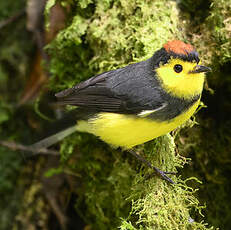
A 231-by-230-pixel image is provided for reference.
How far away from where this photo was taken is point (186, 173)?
234cm

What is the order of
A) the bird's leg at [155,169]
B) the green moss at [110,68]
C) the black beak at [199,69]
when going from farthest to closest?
the green moss at [110,68] < the bird's leg at [155,169] < the black beak at [199,69]

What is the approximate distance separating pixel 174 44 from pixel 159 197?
0.93m

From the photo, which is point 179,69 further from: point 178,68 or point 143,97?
point 143,97

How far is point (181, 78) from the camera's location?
2.22m

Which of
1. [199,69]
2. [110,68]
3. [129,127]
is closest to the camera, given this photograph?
[199,69]

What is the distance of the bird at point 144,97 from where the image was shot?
7.25 ft

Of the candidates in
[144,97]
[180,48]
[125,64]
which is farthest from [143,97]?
[125,64]

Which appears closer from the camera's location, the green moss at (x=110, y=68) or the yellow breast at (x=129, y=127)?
the yellow breast at (x=129, y=127)

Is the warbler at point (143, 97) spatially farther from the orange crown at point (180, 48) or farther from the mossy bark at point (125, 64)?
the mossy bark at point (125, 64)

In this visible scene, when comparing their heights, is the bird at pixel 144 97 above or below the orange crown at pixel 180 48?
below

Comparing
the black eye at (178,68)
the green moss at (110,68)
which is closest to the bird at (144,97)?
the black eye at (178,68)

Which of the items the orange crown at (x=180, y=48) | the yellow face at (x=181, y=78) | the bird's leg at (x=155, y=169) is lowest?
the bird's leg at (x=155, y=169)

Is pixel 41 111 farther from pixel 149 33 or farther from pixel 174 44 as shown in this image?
pixel 174 44

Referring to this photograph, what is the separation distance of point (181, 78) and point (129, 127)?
0.45 meters
